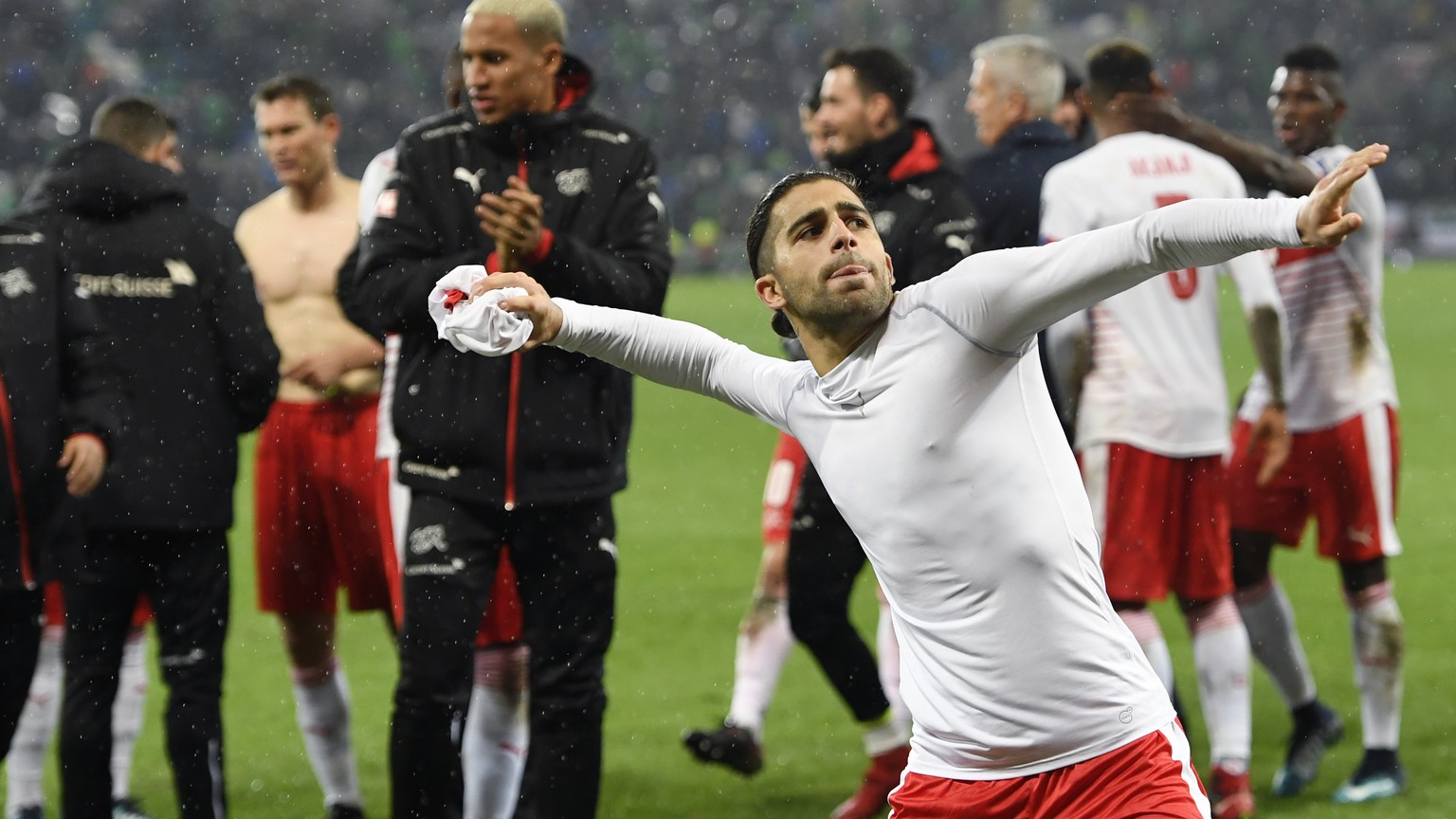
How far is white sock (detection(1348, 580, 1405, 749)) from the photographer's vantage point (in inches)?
211

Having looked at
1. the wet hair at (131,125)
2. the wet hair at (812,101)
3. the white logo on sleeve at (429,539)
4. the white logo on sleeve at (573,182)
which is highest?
the wet hair at (812,101)

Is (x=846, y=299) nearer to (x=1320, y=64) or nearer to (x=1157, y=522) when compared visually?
(x=1157, y=522)

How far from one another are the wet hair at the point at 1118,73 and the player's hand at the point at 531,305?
295 centimetres

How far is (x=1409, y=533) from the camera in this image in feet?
32.7

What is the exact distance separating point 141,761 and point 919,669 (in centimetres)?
377

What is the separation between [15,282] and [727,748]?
2.34 meters

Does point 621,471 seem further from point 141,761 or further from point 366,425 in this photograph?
point 141,761

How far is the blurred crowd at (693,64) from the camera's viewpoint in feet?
93.3

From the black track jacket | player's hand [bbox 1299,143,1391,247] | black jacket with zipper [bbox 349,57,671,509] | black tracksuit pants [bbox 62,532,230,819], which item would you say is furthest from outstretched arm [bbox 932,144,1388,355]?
black tracksuit pants [bbox 62,532,230,819]

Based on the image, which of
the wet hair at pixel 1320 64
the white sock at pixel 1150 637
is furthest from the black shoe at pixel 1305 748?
the wet hair at pixel 1320 64

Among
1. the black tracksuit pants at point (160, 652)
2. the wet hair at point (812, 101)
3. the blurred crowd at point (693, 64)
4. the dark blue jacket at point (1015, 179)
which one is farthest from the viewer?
the blurred crowd at point (693, 64)

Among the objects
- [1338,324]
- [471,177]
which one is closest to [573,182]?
[471,177]

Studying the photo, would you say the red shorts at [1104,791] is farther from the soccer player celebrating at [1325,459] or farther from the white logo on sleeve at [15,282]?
the soccer player celebrating at [1325,459]

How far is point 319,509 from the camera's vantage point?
18.8 ft
